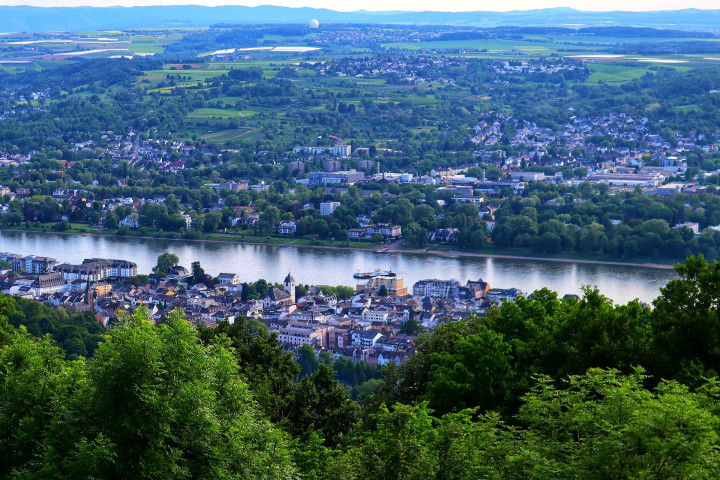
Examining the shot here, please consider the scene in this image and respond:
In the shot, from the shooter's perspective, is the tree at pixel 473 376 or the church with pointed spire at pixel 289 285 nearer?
the tree at pixel 473 376

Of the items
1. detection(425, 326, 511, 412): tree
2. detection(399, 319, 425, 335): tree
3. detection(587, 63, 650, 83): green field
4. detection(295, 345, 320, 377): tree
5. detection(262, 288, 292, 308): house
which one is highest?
detection(587, 63, 650, 83): green field

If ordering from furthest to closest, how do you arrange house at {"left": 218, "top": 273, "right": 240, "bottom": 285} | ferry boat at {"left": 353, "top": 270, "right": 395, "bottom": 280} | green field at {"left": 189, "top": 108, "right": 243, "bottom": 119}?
1. green field at {"left": 189, "top": 108, "right": 243, "bottom": 119}
2. ferry boat at {"left": 353, "top": 270, "right": 395, "bottom": 280}
3. house at {"left": 218, "top": 273, "right": 240, "bottom": 285}

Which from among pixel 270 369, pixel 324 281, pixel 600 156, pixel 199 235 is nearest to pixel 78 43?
pixel 600 156

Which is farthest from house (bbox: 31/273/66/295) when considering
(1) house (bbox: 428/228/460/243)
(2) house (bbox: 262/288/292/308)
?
(1) house (bbox: 428/228/460/243)

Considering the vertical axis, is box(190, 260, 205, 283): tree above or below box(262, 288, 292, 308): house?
above

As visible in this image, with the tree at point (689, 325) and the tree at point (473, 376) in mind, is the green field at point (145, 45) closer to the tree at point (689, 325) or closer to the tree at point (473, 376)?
the tree at point (473, 376)

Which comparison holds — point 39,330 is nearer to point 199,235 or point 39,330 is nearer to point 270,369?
point 270,369

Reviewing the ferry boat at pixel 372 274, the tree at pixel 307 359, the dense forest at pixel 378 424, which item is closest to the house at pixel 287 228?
the ferry boat at pixel 372 274

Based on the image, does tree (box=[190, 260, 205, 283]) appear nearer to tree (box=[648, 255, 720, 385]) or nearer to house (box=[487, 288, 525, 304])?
house (box=[487, 288, 525, 304])
